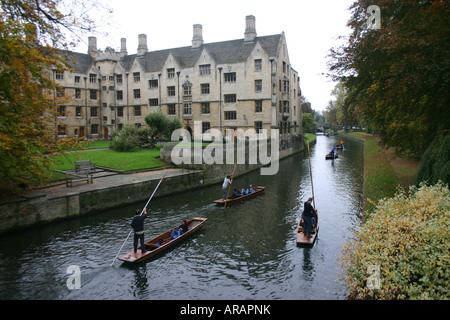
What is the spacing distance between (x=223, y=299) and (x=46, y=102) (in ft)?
46.3

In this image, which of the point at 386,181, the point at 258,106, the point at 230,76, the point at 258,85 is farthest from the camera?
the point at 230,76

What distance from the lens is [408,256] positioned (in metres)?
8.22

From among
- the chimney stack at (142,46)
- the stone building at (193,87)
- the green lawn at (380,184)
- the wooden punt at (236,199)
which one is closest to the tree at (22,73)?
the wooden punt at (236,199)

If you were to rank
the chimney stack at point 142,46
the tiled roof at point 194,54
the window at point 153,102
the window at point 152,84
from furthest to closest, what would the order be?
the chimney stack at point 142,46 < the window at point 153,102 < the window at point 152,84 < the tiled roof at point 194,54

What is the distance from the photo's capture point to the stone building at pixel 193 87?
4388 centimetres

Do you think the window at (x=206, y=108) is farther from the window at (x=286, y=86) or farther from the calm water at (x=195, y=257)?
the calm water at (x=195, y=257)

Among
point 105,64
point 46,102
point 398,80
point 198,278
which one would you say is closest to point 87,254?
point 198,278

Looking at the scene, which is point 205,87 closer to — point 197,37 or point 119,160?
point 197,37

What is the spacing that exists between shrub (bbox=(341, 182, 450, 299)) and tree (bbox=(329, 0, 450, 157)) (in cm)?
740

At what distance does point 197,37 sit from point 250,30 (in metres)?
9.33

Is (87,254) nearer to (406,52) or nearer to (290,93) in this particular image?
(406,52)

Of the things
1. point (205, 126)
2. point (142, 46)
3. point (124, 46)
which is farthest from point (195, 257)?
point (124, 46)

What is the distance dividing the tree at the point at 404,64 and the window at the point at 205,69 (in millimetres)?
28365

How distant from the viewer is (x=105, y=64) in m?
53.6
